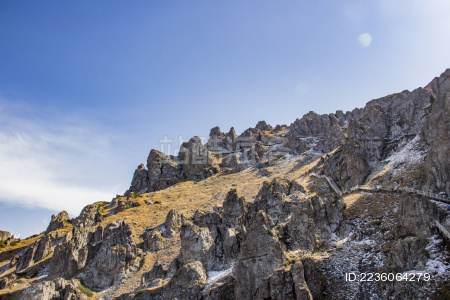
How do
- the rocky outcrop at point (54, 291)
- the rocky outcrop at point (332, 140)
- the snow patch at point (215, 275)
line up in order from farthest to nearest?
the rocky outcrop at point (332, 140), the rocky outcrop at point (54, 291), the snow patch at point (215, 275)

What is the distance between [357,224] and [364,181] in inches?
1087

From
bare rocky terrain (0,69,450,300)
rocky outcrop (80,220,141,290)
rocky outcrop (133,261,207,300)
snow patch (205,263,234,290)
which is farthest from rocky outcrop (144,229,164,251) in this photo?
snow patch (205,263,234,290)

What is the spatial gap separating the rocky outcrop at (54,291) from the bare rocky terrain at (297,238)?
0.18 meters

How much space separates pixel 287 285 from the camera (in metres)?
26.3

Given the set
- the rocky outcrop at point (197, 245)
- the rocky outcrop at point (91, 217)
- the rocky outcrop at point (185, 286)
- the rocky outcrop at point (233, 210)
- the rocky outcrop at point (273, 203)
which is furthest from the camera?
the rocky outcrop at point (91, 217)

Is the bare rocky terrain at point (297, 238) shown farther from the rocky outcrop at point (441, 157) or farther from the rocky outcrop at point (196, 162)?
the rocky outcrop at point (196, 162)

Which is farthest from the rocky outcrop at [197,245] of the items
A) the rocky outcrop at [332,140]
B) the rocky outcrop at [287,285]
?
the rocky outcrop at [332,140]

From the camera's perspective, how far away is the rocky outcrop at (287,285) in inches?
989

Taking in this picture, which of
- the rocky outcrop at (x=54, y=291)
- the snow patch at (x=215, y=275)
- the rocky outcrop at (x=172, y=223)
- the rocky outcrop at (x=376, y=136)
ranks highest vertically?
the rocky outcrop at (x=376, y=136)

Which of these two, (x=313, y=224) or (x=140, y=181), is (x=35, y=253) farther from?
(x=140, y=181)

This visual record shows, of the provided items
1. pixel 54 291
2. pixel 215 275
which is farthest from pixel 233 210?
pixel 54 291

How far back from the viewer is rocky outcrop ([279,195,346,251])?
36.2 meters

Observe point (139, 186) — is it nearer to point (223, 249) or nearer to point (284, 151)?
point (284, 151)

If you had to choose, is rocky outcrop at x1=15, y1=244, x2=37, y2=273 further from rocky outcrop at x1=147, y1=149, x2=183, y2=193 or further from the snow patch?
rocky outcrop at x1=147, y1=149, x2=183, y2=193
